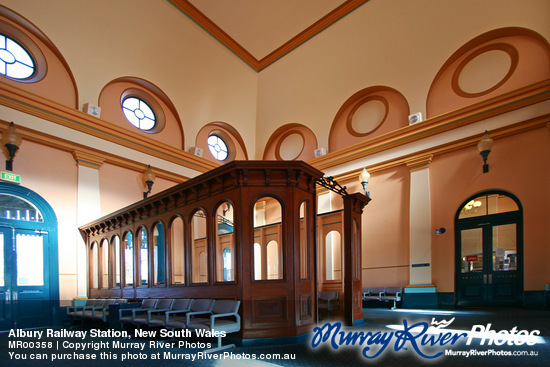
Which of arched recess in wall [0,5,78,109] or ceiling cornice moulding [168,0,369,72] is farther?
ceiling cornice moulding [168,0,369,72]

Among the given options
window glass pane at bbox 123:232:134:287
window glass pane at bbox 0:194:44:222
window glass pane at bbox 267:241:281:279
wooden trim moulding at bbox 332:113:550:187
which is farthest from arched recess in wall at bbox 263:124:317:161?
window glass pane at bbox 0:194:44:222

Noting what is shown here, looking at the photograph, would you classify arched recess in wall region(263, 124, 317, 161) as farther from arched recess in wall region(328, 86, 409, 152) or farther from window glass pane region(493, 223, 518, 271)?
window glass pane region(493, 223, 518, 271)

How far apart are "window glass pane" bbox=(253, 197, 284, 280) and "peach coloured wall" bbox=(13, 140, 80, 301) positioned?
6.00 metres

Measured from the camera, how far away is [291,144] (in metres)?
16.8

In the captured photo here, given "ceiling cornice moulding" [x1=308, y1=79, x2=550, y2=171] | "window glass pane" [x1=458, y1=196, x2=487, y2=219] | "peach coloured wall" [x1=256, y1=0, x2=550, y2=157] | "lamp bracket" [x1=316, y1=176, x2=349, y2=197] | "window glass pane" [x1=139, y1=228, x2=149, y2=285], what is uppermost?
"peach coloured wall" [x1=256, y1=0, x2=550, y2=157]

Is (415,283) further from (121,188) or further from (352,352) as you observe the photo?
(121,188)

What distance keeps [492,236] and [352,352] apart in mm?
7707

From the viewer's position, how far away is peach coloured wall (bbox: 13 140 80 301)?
32.5 feet

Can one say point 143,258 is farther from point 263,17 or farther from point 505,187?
point 505,187

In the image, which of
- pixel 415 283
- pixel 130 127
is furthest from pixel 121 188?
pixel 415 283

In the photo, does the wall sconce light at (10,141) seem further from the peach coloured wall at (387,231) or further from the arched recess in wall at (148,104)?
the peach coloured wall at (387,231)

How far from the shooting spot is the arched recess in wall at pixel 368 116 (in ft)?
43.7

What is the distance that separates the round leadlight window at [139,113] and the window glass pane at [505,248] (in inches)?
521

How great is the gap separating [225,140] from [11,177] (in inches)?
364
